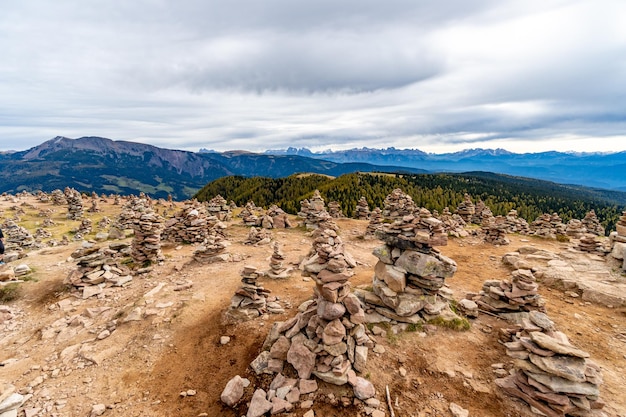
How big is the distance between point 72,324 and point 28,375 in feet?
13.3

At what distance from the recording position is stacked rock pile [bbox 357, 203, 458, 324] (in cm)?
1432

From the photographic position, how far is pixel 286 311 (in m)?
16.2

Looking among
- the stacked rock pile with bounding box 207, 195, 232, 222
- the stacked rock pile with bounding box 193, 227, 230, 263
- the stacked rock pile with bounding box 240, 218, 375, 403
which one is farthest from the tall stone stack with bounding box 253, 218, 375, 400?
the stacked rock pile with bounding box 207, 195, 232, 222

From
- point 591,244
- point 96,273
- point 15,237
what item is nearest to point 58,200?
point 15,237

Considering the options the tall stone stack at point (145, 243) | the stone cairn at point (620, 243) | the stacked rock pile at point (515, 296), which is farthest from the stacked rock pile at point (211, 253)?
the stone cairn at point (620, 243)

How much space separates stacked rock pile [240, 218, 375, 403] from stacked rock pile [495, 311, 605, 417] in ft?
17.9

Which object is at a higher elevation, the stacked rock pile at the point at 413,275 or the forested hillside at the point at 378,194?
the stacked rock pile at the point at 413,275

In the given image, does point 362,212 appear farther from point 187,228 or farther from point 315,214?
point 187,228

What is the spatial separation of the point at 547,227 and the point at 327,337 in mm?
43888

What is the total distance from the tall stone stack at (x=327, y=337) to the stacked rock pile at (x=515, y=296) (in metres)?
8.04

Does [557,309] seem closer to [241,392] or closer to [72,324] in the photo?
[241,392]

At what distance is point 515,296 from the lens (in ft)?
49.5

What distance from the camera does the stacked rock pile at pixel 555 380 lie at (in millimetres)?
9250

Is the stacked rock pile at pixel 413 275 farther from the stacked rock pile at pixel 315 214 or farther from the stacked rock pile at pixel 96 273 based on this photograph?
the stacked rock pile at pixel 315 214
